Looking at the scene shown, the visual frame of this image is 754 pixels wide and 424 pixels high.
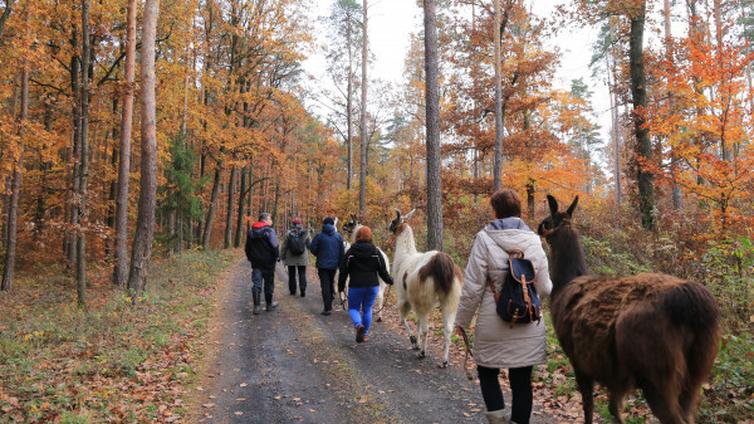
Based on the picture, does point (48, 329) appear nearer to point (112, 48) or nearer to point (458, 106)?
point (112, 48)

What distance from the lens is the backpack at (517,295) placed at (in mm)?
3395

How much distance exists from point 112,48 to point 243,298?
31.6 ft

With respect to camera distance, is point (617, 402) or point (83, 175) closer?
point (617, 402)

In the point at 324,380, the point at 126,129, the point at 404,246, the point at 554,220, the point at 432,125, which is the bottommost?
the point at 324,380

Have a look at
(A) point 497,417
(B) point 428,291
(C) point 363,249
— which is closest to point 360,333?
(C) point 363,249

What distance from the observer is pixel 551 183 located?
1705cm

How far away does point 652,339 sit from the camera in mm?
2715

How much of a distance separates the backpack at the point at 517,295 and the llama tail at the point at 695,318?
907 millimetres

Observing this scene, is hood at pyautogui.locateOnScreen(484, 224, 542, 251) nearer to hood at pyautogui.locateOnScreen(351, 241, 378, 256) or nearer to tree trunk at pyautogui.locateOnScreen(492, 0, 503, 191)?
hood at pyautogui.locateOnScreen(351, 241, 378, 256)

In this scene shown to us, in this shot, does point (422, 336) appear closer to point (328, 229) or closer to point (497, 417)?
point (497, 417)

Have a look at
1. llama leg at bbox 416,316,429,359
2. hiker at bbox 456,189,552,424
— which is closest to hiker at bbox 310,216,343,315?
llama leg at bbox 416,316,429,359

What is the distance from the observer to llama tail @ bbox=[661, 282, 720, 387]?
8.84 feet

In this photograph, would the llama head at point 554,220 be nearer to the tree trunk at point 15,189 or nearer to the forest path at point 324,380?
the forest path at point 324,380

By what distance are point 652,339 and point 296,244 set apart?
10.3 metres
